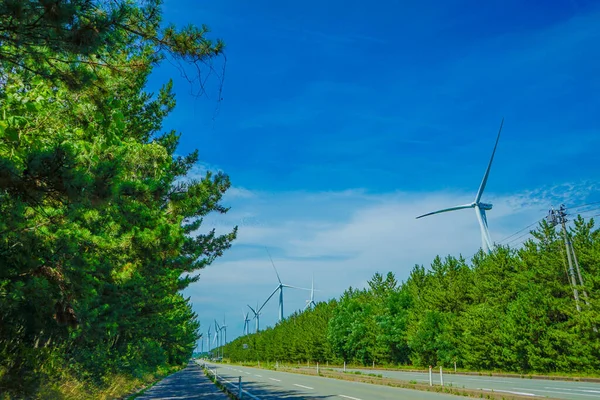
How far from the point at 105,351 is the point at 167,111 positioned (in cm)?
981

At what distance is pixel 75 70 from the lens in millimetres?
5324

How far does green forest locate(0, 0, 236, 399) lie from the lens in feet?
15.1

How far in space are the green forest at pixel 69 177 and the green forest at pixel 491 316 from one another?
29.7 metres

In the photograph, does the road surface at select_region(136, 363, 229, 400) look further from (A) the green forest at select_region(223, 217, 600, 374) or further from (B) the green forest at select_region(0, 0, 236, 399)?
(A) the green forest at select_region(223, 217, 600, 374)

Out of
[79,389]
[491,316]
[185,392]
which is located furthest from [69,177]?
[491,316]

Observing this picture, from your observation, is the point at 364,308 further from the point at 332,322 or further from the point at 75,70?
the point at 75,70

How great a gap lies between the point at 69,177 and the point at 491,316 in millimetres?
40659

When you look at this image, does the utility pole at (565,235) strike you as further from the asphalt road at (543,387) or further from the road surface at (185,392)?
the road surface at (185,392)

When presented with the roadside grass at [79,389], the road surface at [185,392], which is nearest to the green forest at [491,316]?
the road surface at [185,392]

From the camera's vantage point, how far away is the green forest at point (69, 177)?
15.1ft

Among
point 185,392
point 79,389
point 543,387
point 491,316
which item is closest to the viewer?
point 79,389

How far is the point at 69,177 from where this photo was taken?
4.57 metres

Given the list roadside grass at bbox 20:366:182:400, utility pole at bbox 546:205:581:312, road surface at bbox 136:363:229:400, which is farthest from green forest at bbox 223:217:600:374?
roadside grass at bbox 20:366:182:400

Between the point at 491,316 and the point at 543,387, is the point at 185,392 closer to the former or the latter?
the point at 543,387
